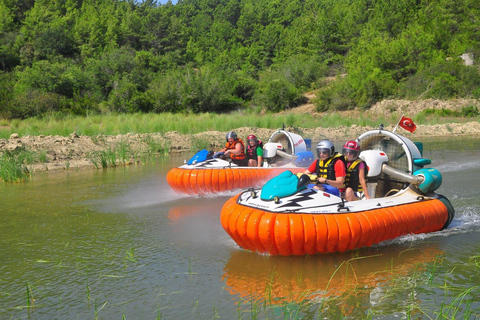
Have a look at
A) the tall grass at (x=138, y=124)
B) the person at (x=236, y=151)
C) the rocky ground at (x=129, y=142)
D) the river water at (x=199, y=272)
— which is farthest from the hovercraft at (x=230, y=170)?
the tall grass at (x=138, y=124)

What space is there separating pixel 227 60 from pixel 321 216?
4951cm

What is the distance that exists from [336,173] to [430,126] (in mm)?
18152

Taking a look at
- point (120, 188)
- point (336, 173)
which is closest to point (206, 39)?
point (120, 188)

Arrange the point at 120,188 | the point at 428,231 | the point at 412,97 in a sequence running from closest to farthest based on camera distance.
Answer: the point at 428,231
the point at 120,188
the point at 412,97

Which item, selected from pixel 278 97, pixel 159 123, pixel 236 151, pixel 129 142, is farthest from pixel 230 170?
pixel 278 97

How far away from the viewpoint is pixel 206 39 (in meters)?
61.6

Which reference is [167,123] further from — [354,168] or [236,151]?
[354,168]

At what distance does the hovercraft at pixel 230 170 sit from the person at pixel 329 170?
3.32 m

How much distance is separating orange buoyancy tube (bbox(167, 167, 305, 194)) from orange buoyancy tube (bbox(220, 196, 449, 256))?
3684 millimetres

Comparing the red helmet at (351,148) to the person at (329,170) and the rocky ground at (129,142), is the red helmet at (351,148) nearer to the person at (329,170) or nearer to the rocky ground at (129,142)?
the person at (329,170)

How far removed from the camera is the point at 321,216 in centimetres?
591

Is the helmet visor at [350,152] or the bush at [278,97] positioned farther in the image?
the bush at [278,97]

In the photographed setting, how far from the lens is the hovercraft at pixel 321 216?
5.80 meters

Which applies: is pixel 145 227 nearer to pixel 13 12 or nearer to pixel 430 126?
pixel 430 126
